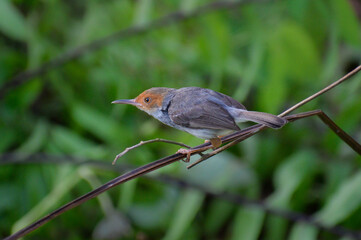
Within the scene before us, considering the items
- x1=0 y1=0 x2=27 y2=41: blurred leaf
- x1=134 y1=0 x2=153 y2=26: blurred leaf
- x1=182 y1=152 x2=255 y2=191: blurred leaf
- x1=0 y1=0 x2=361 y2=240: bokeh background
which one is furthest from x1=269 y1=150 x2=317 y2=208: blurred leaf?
x1=0 y1=0 x2=27 y2=41: blurred leaf

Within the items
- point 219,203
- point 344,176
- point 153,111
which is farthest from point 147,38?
point 153,111

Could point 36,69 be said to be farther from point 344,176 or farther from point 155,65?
point 344,176

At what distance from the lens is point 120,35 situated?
3.43 meters

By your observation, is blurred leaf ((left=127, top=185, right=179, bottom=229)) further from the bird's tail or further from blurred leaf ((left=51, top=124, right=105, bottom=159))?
the bird's tail

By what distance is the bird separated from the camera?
5.45 ft

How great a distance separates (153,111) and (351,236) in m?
1.41

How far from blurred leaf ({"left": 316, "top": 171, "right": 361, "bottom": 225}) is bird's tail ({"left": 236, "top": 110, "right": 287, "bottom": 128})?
133 cm

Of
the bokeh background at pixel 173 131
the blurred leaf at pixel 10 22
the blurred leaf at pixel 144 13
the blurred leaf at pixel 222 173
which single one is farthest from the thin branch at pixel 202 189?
the blurred leaf at pixel 144 13

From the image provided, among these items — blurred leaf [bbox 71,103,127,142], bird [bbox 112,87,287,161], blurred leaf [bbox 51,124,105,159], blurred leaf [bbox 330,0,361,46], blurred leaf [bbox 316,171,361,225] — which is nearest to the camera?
bird [bbox 112,87,287,161]

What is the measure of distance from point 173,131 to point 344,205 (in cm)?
160

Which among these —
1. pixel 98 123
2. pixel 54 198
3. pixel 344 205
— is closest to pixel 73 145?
pixel 98 123

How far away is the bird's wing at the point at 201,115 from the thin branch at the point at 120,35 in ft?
5.25

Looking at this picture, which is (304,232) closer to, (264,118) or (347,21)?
(347,21)

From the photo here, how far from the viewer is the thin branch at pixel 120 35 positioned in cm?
326
